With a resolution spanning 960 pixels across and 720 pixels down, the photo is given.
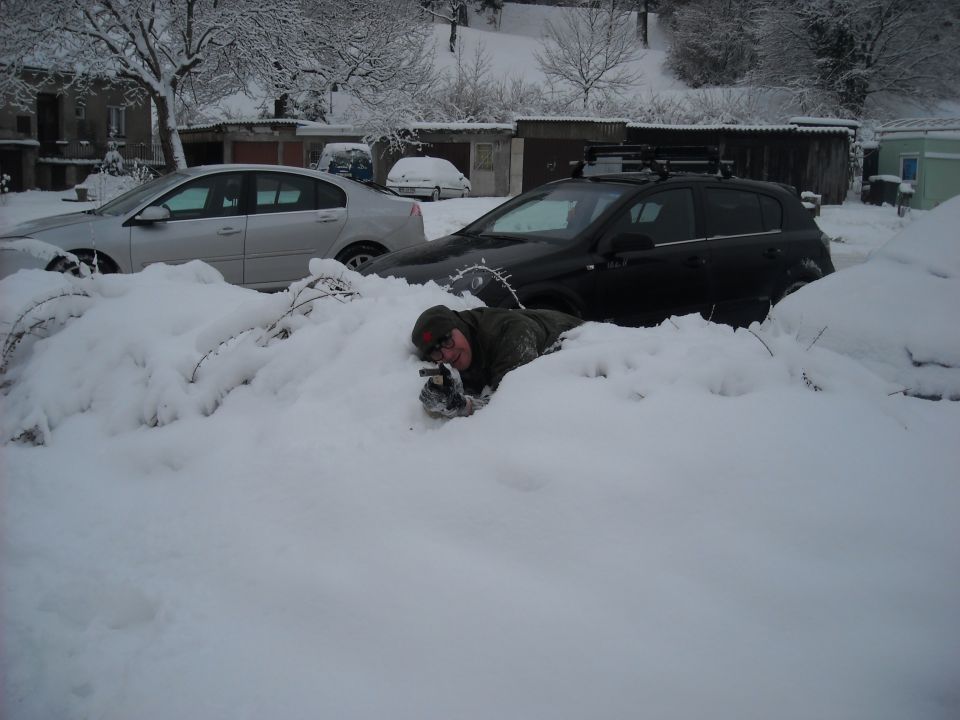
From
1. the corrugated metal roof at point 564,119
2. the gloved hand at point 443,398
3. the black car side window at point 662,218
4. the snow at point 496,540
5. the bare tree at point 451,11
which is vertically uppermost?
the bare tree at point 451,11

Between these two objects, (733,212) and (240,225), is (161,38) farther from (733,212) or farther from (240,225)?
(733,212)

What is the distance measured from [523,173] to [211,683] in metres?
27.1

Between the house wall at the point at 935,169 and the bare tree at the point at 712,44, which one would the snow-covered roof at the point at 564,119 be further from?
the bare tree at the point at 712,44

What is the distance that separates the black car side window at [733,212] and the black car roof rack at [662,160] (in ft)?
0.90

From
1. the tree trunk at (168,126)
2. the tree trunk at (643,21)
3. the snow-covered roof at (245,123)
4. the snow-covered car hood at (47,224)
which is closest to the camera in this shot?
the snow-covered car hood at (47,224)

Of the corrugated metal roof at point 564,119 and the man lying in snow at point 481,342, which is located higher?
the corrugated metal roof at point 564,119

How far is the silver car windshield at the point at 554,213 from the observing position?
20.8 feet

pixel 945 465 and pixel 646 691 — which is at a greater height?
pixel 945 465

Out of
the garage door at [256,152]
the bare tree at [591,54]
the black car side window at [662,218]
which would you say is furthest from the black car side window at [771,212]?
the bare tree at [591,54]

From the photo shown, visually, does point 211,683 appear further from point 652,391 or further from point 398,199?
point 398,199

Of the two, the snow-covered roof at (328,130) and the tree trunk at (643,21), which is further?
the tree trunk at (643,21)

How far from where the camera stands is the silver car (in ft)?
25.8

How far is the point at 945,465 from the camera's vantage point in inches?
101

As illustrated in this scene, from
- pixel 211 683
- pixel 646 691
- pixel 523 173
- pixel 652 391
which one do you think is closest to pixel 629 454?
pixel 652 391
